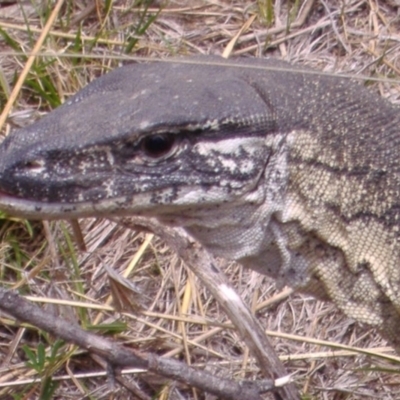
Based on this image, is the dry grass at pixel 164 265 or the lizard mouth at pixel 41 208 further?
the dry grass at pixel 164 265

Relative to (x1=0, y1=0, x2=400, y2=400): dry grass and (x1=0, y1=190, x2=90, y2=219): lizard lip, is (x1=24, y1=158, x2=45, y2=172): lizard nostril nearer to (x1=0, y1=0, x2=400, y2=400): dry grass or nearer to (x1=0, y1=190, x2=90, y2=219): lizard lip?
(x1=0, y1=190, x2=90, y2=219): lizard lip

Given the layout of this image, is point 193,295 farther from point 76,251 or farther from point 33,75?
point 33,75

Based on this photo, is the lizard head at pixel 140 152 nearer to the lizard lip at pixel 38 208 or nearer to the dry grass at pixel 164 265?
the lizard lip at pixel 38 208

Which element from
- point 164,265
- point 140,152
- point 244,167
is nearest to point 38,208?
point 140,152

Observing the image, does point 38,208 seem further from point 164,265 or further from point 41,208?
point 164,265

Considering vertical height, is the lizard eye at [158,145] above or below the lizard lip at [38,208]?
above

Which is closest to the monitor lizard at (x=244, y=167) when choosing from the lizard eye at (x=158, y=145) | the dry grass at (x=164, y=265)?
the lizard eye at (x=158, y=145)

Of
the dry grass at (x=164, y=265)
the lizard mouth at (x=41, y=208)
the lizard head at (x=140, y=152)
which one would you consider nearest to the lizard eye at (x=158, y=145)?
the lizard head at (x=140, y=152)
